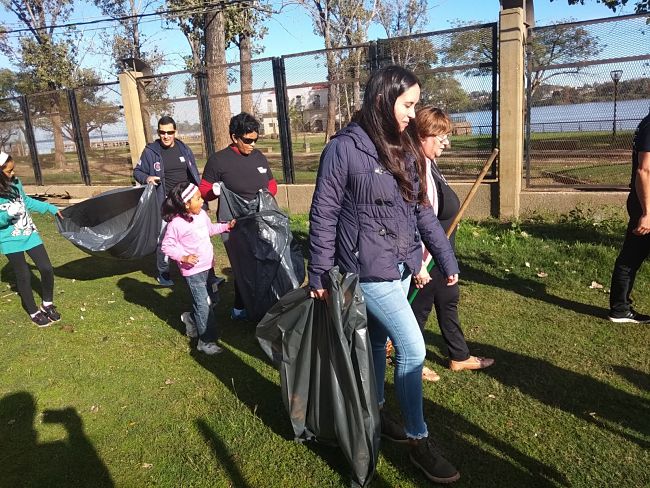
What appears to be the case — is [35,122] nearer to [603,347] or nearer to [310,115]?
[310,115]

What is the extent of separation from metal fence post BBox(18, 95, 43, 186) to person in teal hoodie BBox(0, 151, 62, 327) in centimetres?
987

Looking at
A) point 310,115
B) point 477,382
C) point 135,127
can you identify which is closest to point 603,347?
point 477,382

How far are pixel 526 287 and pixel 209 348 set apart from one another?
117 inches

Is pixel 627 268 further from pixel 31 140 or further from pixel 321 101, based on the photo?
pixel 31 140

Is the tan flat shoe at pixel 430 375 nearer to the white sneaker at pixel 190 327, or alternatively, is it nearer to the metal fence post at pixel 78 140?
the white sneaker at pixel 190 327

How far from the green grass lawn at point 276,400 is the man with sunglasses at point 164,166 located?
2.17 ft

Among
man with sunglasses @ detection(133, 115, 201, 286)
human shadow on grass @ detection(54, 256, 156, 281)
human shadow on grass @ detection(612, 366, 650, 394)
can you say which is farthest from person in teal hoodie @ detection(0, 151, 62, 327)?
human shadow on grass @ detection(612, 366, 650, 394)

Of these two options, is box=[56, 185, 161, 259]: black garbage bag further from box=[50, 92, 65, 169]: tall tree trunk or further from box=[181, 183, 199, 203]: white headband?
box=[50, 92, 65, 169]: tall tree trunk

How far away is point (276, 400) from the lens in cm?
338

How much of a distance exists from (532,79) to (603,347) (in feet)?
15.3

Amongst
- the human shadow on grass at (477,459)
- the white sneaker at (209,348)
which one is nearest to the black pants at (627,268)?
the human shadow on grass at (477,459)

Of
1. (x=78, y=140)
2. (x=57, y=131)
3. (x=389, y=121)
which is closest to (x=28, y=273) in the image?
(x=389, y=121)

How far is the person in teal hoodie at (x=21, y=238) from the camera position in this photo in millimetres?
4535

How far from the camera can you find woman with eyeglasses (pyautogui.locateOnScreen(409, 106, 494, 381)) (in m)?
2.96
